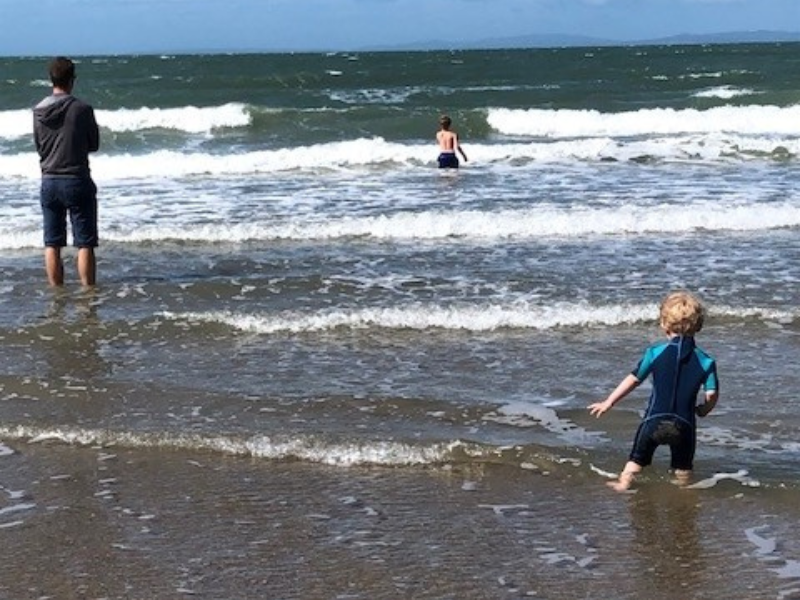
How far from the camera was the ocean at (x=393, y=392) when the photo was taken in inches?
168

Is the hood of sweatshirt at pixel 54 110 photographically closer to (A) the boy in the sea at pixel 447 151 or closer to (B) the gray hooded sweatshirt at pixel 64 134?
(B) the gray hooded sweatshirt at pixel 64 134

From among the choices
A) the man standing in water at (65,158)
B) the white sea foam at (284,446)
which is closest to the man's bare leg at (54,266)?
the man standing in water at (65,158)

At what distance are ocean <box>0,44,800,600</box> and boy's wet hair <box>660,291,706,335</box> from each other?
68 cm

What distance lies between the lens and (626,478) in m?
4.99

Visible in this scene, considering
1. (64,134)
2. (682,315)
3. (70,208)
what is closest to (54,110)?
(64,134)

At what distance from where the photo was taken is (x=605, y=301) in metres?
8.81

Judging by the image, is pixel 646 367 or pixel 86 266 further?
pixel 86 266

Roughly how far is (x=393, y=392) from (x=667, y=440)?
1.96 m

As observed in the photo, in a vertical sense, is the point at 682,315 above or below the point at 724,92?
below

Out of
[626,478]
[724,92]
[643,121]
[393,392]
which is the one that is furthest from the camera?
[724,92]

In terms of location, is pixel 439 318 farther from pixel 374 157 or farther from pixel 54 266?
pixel 374 157

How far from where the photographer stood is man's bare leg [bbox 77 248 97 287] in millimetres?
9367

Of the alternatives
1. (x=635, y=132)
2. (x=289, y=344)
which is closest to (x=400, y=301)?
(x=289, y=344)

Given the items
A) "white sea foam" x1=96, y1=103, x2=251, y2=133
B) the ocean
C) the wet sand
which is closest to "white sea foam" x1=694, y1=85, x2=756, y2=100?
"white sea foam" x1=96, y1=103, x2=251, y2=133
